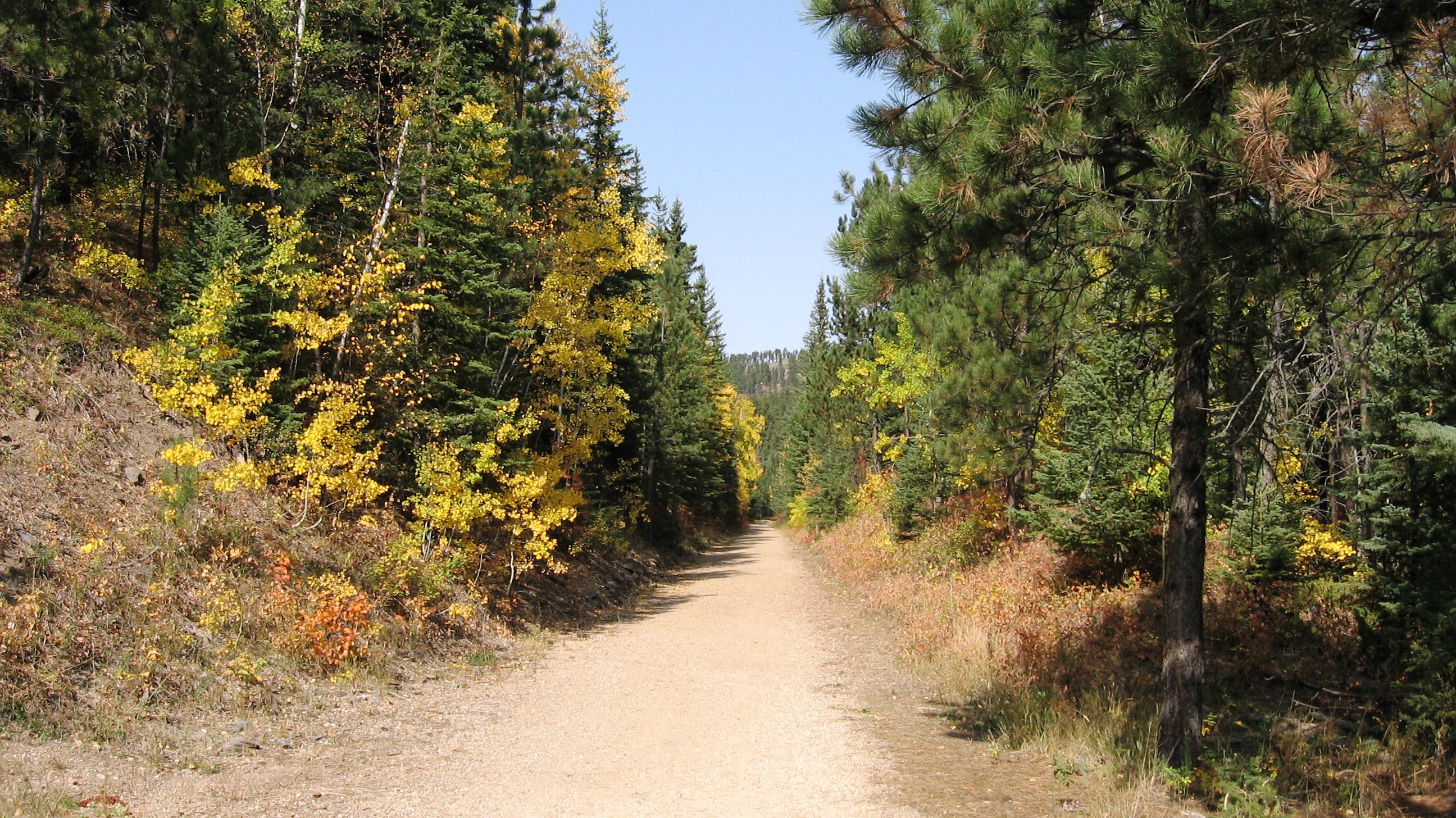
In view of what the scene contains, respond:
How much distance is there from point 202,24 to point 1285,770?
16859 millimetres

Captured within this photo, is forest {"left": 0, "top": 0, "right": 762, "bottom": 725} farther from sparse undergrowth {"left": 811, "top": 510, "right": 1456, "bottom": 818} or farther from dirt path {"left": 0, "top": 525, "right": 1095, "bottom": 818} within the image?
sparse undergrowth {"left": 811, "top": 510, "right": 1456, "bottom": 818}

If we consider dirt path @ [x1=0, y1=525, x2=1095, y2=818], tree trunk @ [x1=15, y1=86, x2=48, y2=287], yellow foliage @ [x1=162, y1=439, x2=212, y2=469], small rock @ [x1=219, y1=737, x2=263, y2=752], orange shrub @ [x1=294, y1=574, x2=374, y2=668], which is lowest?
dirt path @ [x1=0, y1=525, x2=1095, y2=818]

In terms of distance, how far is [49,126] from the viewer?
12.5 metres

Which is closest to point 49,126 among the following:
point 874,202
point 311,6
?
point 311,6

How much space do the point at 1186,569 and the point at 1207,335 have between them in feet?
5.95

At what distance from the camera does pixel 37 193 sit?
12.4 metres

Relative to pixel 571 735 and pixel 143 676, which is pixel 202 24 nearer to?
pixel 143 676

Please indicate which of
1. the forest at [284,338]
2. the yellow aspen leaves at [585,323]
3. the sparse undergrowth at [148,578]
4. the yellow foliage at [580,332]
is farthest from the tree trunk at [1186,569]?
the yellow aspen leaves at [585,323]

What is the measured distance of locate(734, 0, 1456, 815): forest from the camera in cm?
474

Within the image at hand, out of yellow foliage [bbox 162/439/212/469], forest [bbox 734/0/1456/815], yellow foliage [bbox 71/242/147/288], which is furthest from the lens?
yellow foliage [bbox 71/242/147/288]

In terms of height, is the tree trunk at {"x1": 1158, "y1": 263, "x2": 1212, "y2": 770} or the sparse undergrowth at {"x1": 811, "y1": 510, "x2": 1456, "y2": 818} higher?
the tree trunk at {"x1": 1158, "y1": 263, "x2": 1212, "y2": 770}

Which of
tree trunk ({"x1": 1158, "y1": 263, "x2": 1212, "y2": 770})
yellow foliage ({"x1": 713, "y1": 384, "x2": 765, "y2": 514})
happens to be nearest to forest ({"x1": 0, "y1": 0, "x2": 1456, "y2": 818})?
tree trunk ({"x1": 1158, "y1": 263, "x2": 1212, "y2": 770})

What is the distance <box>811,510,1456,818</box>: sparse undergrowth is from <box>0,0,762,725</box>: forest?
6.97 meters

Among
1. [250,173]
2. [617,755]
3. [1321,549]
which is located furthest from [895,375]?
[617,755]
